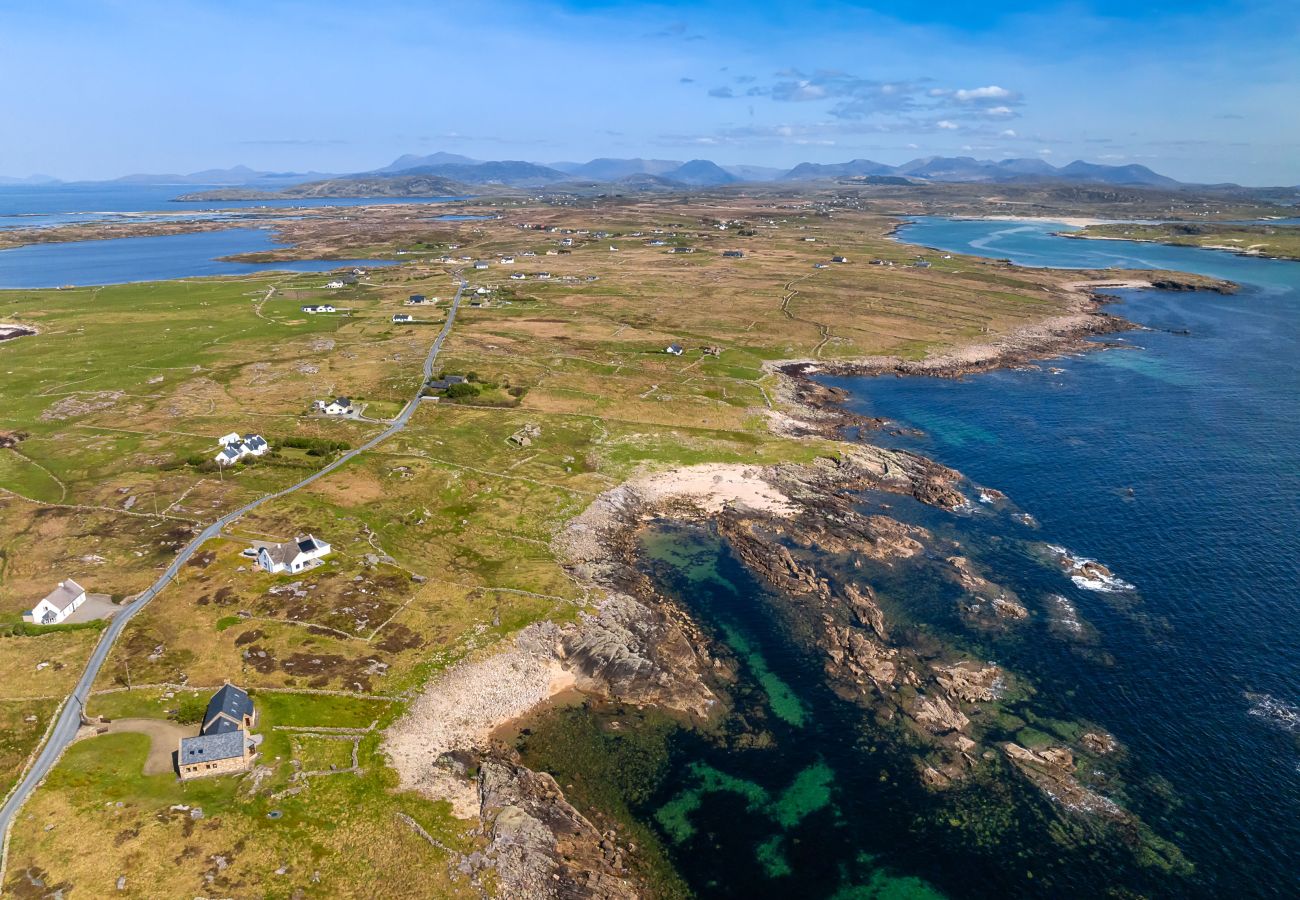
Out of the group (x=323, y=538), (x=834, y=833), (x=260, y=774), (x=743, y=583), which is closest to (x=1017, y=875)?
(x=834, y=833)

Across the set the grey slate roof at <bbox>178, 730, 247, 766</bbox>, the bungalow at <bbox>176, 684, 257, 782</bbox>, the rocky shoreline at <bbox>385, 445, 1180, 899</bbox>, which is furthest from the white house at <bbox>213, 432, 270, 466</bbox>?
the grey slate roof at <bbox>178, 730, 247, 766</bbox>

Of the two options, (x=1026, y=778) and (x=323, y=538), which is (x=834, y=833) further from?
(x=323, y=538)

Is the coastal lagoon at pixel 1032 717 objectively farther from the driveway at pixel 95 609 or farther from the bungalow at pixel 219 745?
the driveway at pixel 95 609

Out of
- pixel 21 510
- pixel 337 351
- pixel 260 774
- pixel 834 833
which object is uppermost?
pixel 337 351

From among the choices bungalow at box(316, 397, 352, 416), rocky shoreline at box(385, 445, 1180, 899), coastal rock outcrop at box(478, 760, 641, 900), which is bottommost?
coastal rock outcrop at box(478, 760, 641, 900)

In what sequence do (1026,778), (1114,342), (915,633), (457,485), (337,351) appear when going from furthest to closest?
(1114,342) → (337,351) → (457,485) → (915,633) → (1026,778)

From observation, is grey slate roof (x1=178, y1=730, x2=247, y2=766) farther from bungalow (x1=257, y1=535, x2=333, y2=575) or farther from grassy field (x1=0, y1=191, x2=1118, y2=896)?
bungalow (x1=257, y1=535, x2=333, y2=575)
